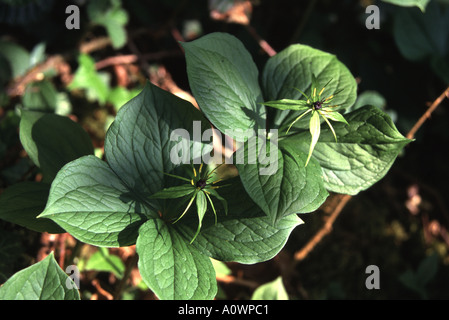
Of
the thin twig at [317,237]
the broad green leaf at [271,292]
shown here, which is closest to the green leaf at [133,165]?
the broad green leaf at [271,292]

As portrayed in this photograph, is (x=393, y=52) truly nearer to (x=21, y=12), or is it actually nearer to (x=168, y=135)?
(x=168, y=135)

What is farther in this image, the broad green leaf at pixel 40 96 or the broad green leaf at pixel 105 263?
the broad green leaf at pixel 40 96

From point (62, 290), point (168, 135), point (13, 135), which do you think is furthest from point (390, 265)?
point (13, 135)

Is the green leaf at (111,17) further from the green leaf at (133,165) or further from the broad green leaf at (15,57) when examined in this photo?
the green leaf at (133,165)

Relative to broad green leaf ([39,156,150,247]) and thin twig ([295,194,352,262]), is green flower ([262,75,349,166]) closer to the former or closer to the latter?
broad green leaf ([39,156,150,247])

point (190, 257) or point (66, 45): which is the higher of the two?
point (66, 45)

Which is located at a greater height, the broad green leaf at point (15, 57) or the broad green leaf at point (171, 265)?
the broad green leaf at point (15, 57)

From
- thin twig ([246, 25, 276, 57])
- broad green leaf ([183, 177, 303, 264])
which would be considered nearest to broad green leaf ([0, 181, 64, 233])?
broad green leaf ([183, 177, 303, 264])
